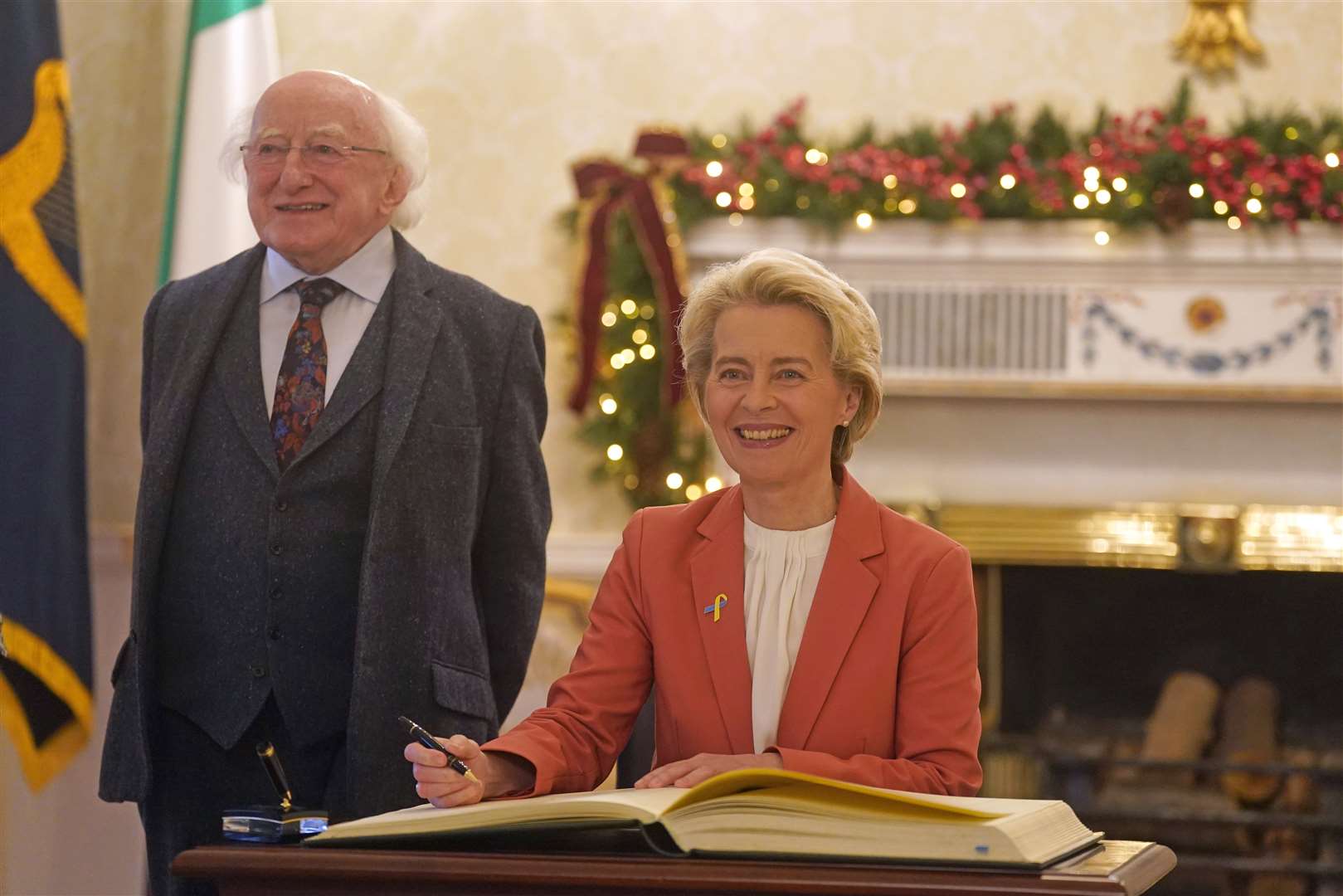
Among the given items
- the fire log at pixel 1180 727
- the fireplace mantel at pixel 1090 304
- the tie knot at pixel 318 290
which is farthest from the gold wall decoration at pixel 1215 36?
the tie knot at pixel 318 290

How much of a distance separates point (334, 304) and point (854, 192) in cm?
220

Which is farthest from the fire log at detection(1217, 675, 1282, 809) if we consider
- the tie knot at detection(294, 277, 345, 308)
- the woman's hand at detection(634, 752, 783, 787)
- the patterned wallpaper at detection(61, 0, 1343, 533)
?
the woman's hand at detection(634, 752, 783, 787)

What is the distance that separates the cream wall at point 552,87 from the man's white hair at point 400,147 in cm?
198

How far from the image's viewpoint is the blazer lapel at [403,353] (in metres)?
2.04

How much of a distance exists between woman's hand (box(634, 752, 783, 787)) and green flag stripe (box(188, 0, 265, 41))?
297 centimetres

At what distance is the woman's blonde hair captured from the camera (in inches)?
66.1

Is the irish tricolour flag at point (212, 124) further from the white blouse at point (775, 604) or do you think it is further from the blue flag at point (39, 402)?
the white blouse at point (775, 604)

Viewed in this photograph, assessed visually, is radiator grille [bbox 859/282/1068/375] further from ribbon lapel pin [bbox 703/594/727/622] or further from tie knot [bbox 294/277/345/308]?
ribbon lapel pin [bbox 703/594/727/622]

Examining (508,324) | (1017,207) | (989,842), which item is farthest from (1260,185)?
(989,842)

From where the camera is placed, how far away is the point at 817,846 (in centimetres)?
112

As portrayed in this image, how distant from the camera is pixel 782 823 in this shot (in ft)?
3.73

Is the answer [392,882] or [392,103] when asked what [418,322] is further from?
[392,882]

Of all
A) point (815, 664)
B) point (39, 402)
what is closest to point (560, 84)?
point (39, 402)

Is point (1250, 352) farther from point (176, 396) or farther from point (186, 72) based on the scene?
point (176, 396)
